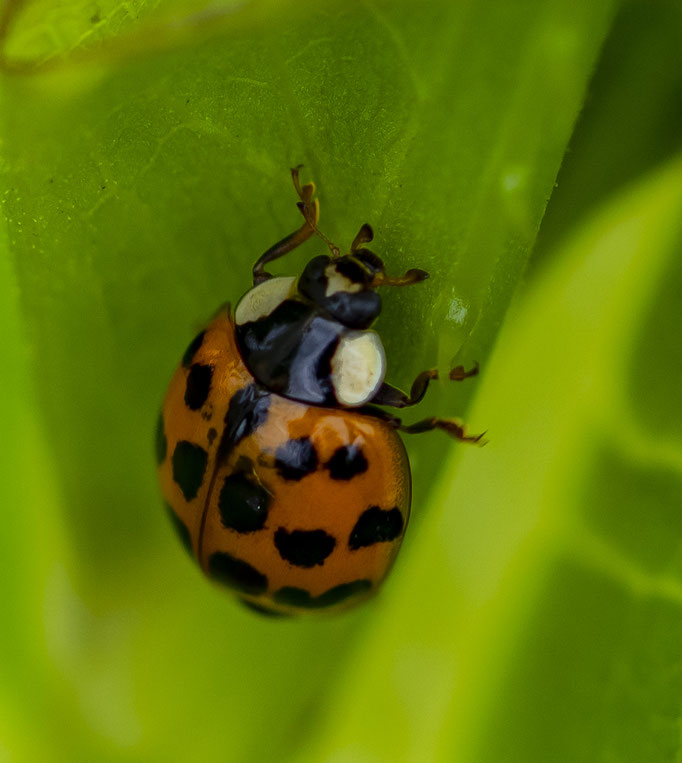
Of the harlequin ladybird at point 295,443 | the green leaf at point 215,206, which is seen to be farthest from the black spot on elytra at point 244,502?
the green leaf at point 215,206

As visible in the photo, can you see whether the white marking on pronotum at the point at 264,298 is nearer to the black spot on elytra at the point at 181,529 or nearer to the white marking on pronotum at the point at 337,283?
the white marking on pronotum at the point at 337,283

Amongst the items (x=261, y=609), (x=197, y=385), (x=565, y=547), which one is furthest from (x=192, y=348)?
(x=565, y=547)

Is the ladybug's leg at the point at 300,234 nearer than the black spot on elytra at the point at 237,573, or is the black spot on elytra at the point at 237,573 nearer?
the ladybug's leg at the point at 300,234

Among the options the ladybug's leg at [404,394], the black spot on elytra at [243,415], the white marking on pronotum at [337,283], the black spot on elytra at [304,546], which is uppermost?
the white marking on pronotum at [337,283]

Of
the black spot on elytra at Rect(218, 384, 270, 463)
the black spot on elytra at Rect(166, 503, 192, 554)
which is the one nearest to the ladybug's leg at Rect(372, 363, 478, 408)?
the black spot on elytra at Rect(218, 384, 270, 463)

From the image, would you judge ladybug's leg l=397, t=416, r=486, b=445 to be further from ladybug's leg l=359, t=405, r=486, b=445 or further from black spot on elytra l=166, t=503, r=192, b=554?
black spot on elytra l=166, t=503, r=192, b=554

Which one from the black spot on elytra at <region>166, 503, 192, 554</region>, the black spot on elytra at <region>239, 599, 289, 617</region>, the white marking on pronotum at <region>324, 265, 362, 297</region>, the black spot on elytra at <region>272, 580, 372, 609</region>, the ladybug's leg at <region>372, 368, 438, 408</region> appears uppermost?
the white marking on pronotum at <region>324, 265, 362, 297</region>
